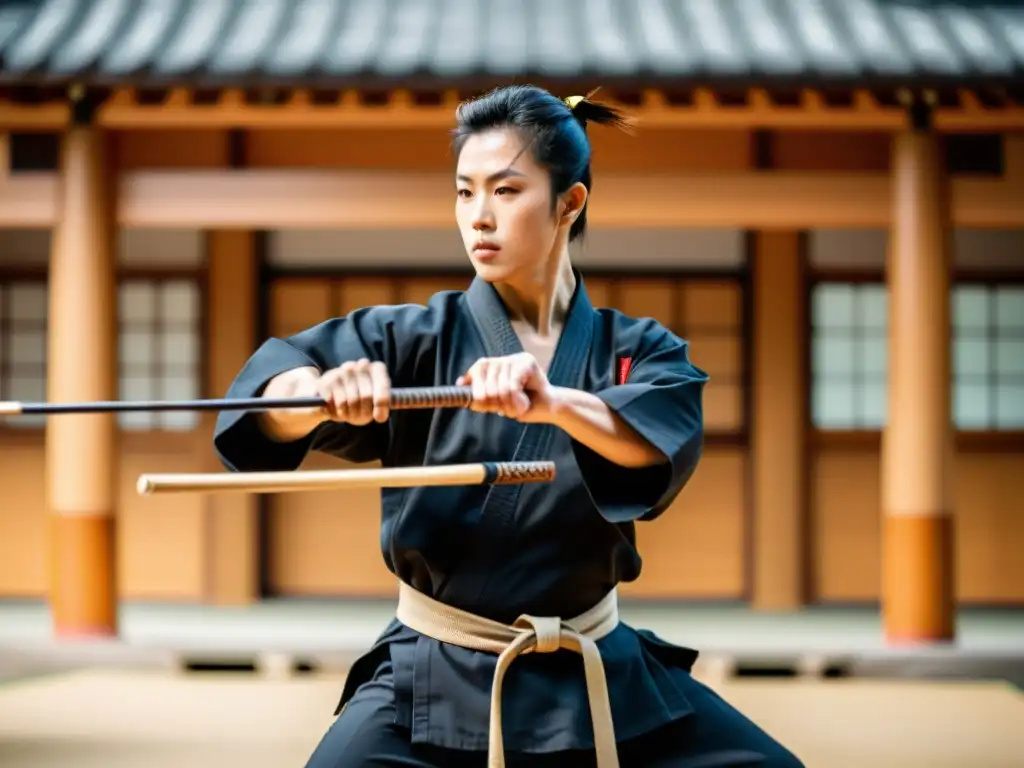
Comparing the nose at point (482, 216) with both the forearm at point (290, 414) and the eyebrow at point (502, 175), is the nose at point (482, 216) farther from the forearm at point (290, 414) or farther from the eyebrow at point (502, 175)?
the forearm at point (290, 414)

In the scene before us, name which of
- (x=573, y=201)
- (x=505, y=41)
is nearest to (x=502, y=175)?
(x=573, y=201)

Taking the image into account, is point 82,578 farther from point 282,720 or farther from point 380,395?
point 380,395

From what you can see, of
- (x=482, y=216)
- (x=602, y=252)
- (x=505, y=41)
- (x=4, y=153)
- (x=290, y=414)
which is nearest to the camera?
(x=290, y=414)

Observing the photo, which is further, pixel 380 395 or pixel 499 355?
pixel 499 355

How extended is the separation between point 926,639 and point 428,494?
5.36 metres

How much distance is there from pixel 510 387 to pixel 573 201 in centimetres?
58

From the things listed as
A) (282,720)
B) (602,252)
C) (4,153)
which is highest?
(4,153)

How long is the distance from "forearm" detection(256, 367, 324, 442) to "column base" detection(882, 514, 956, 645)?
545cm

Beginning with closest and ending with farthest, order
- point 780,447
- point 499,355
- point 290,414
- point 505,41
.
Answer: point 290,414
point 499,355
point 505,41
point 780,447

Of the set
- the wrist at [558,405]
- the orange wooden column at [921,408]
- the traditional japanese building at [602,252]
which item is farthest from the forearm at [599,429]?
the orange wooden column at [921,408]

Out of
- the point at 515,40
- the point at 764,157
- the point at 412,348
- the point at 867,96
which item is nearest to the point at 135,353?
the point at 515,40

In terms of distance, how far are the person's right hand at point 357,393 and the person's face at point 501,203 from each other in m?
0.41

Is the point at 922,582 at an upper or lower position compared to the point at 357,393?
lower

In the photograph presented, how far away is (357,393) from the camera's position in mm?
1869
